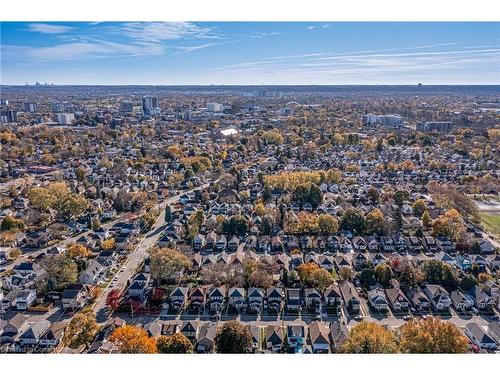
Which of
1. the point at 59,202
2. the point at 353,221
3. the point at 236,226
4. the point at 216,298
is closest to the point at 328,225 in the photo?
the point at 353,221

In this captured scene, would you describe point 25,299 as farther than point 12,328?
Yes

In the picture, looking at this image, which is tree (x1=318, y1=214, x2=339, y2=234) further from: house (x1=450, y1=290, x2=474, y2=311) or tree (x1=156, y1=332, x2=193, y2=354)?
tree (x1=156, y1=332, x2=193, y2=354)

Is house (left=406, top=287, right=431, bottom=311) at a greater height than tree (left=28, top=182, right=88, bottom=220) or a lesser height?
lesser

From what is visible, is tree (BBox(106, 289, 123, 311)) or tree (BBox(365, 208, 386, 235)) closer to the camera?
tree (BBox(106, 289, 123, 311))

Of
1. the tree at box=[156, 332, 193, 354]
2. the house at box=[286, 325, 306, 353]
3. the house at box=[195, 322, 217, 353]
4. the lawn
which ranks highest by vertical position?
the tree at box=[156, 332, 193, 354]

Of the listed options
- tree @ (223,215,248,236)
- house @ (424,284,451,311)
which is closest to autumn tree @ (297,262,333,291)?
house @ (424,284,451,311)

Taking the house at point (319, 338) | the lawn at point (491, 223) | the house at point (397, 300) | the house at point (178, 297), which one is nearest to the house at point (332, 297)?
the house at point (319, 338)

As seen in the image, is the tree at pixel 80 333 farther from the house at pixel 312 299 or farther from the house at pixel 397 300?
the house at pixel 397 300

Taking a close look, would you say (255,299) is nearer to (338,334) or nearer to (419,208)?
(338,334)
